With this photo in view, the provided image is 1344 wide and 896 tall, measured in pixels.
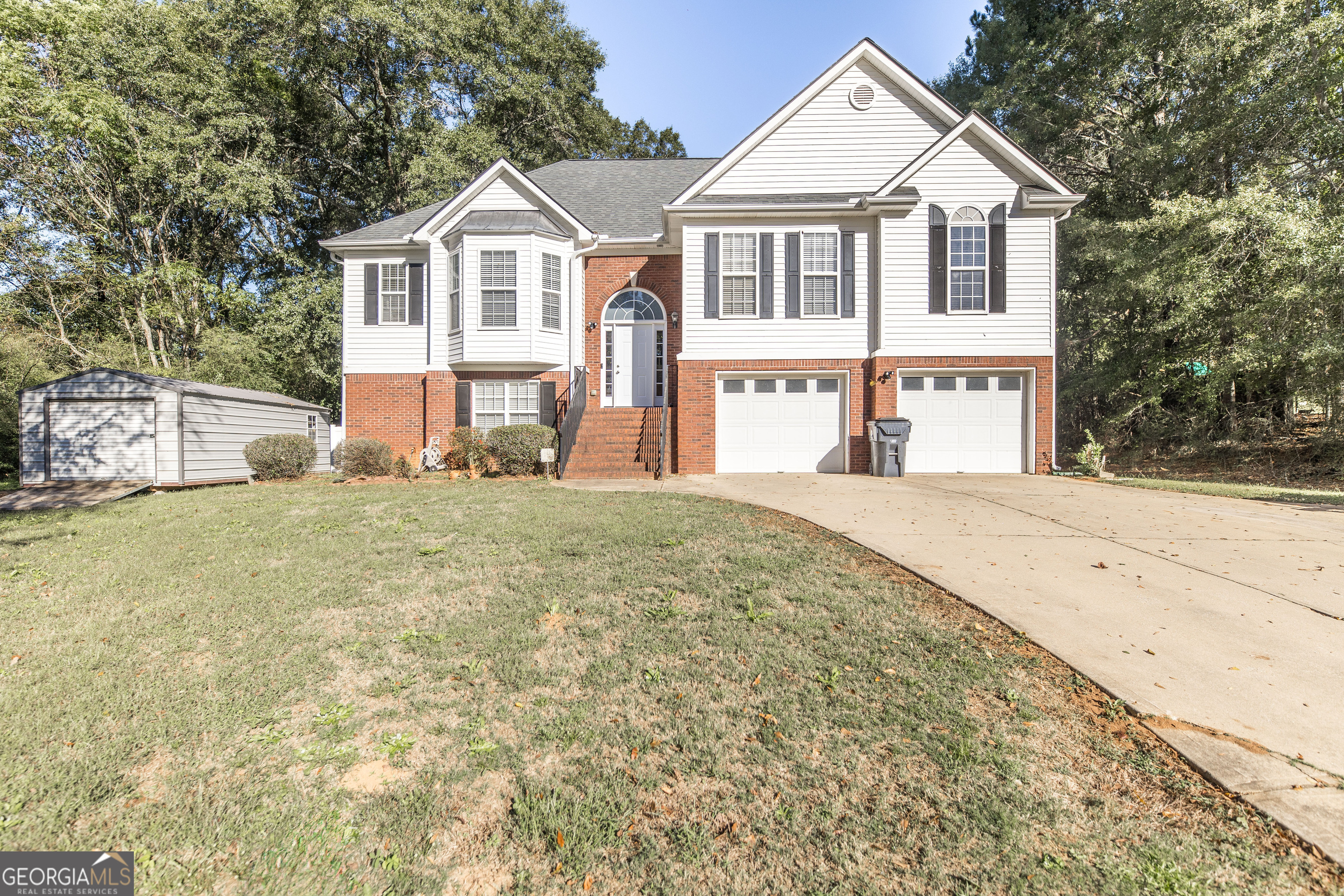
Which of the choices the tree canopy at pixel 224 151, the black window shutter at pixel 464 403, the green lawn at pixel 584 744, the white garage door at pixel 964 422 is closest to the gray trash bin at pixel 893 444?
the white garage door at pixel 964 422

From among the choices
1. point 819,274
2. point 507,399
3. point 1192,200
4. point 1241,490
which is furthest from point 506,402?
point 1192,200

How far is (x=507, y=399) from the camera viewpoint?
14812 mm

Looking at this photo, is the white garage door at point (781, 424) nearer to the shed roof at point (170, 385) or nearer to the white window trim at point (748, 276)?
the white window trim at point (748, 276)

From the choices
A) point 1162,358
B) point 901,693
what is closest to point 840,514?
point 901,693

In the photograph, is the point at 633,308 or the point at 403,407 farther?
the point at 403,407

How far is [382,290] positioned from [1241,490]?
767 inches

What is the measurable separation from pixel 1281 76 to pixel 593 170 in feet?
57.8

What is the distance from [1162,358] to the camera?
1570cm

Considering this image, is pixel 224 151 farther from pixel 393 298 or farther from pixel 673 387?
pixel 673 387

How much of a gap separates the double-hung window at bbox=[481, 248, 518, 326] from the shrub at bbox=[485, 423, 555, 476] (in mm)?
3207

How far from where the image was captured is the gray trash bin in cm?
1215

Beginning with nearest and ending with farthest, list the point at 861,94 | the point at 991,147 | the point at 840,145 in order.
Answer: the point at 991,147, the point at 861,94, the point at 840,145

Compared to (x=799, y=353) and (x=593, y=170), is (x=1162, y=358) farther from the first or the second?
(x=593, y=170)

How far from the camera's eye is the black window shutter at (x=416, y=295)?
1542 centimetres
